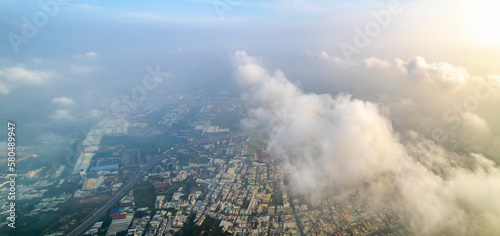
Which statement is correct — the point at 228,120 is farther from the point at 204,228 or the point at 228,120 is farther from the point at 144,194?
the point at 204,228

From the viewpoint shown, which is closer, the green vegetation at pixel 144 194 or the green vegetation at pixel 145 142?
the green vegetation at pixel 144 194

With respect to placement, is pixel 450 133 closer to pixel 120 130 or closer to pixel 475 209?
pixel 475 209

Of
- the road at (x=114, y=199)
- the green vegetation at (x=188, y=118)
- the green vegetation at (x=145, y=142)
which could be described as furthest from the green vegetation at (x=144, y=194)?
the green vegetation at (x=188, y=118)

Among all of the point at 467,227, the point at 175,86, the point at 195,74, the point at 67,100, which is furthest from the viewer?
the point at 195,74

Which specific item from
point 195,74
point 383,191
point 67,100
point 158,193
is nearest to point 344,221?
point 383,191

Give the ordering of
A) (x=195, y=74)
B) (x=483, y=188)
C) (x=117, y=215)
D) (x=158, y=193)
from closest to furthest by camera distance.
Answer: (x=483, y=188)
(x=117, y=215)
(x=158, y=193)
(x=195, y=74)

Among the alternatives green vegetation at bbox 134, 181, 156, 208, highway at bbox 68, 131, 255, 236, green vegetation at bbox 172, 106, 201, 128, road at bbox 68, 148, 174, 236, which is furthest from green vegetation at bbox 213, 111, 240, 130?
green vegetation at bbox 134, 181, 156, 208

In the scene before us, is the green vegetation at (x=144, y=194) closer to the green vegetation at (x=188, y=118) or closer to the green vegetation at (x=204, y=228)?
the green vegetation at (x=204, y=228)

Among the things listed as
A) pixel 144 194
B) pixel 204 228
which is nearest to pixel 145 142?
pixel 144 194
